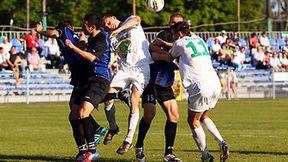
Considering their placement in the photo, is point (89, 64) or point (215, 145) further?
point (215, 145)

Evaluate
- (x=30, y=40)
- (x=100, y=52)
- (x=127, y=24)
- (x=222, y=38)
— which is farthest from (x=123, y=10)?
(x=100, y=52)

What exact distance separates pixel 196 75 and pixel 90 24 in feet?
6.07

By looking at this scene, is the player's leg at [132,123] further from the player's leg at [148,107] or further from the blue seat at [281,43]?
the blue seat at [281,43]

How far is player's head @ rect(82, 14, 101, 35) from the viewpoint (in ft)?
44.2

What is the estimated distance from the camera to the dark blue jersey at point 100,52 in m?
13.4

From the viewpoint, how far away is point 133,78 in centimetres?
1438

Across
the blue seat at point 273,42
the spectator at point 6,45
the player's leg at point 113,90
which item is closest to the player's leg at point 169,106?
the player's leg at point 113,90

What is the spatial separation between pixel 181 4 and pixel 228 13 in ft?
19.6

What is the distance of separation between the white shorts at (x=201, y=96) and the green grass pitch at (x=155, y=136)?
4.43ft

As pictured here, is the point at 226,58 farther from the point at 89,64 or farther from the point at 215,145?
the point at 89,64

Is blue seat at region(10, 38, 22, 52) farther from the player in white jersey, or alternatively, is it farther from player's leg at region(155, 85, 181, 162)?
the player in white jersey

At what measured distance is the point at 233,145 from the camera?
662 inches

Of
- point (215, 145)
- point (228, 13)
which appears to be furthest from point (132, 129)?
point (228, 13)

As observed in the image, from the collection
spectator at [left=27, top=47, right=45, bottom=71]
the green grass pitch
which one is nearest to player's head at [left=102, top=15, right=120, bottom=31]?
the green grass pitch
